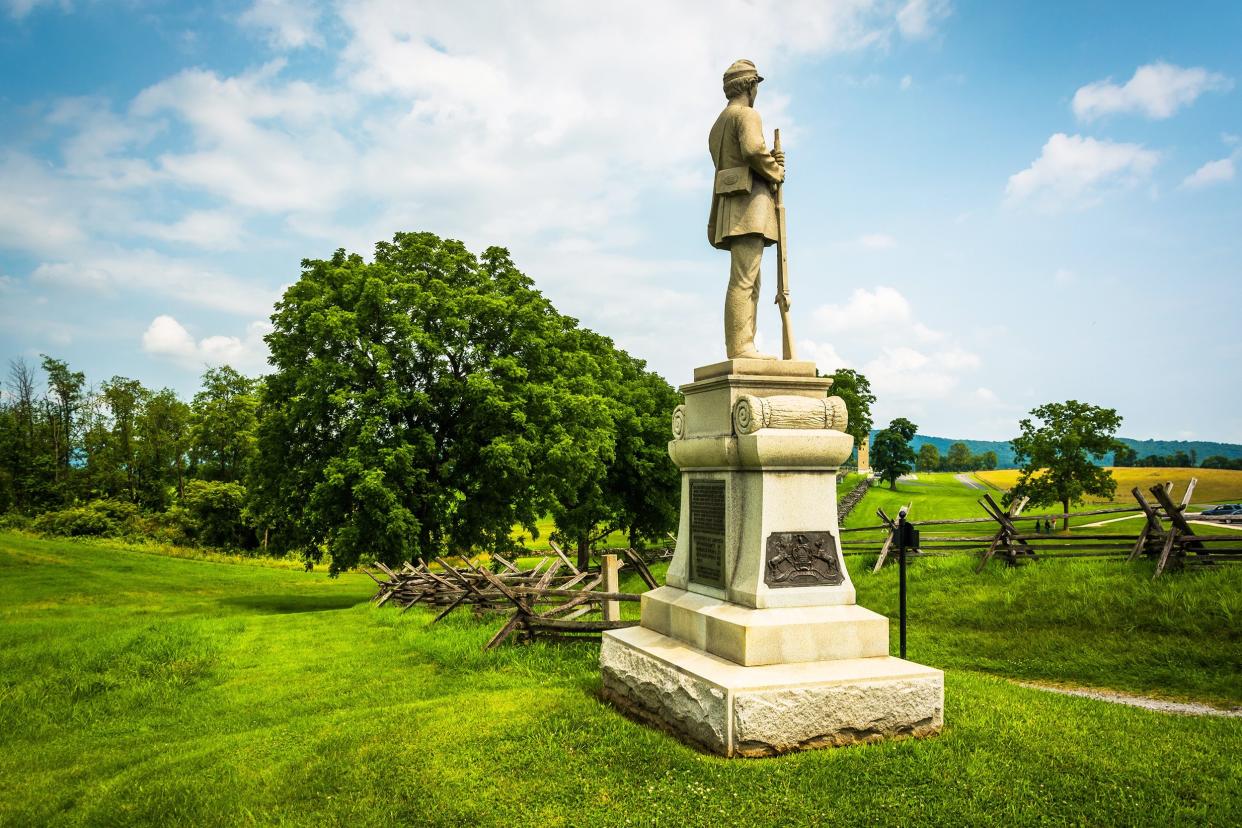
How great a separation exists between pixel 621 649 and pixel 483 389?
13106 mm

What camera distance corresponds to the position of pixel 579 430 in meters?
21.1

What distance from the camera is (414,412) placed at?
19.6 meters

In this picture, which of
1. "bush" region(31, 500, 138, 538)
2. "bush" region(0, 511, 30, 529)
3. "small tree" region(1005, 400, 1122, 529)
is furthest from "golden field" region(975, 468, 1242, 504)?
"bush" region(0, 511, 30, 529)

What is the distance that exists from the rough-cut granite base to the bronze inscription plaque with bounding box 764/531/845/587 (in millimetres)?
657

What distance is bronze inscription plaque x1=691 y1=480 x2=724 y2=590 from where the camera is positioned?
6.30 metres

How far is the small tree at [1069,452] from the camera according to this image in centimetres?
3178

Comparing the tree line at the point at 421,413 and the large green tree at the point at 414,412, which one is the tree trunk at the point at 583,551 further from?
the large green tree at the point at 414,412

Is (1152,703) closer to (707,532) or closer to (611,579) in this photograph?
(707,532)

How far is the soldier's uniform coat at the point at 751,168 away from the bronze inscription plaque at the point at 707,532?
250 centimetres

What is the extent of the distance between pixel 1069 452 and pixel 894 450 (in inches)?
1517

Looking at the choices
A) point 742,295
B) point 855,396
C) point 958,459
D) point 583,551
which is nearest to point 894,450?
point 855,396

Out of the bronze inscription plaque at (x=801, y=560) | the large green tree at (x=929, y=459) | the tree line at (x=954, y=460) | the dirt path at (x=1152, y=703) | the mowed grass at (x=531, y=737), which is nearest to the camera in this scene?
the mowed grass at (x=531, y=737)

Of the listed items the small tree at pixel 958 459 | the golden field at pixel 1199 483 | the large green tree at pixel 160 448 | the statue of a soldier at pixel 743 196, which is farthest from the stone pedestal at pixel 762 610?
the small tree at pixel 958 459

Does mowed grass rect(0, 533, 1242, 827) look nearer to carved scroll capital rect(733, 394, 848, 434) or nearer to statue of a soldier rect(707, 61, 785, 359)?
carved scroll capital rect(733, 394, 848, 434)
